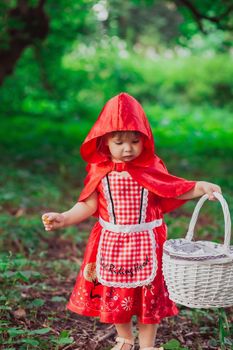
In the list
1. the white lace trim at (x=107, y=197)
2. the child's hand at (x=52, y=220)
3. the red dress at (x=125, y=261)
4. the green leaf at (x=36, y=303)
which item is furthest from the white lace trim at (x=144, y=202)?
the green leaf at (x=36, y=303)

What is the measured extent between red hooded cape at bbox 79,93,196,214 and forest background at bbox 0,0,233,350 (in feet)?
2.15

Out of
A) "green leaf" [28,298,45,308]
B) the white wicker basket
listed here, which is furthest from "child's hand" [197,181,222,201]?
"green leaf" [28,298,45,308]

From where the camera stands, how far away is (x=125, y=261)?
3.13m

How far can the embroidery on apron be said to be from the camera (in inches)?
123

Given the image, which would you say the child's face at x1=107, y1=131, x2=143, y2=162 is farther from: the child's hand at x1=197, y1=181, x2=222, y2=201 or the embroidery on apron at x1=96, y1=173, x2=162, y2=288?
the child's hand at x1=197, y1=181, x2=222, y2=201

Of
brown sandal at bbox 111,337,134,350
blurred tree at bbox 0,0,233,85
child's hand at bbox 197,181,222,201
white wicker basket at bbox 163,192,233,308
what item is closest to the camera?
white wicker basket at bbox 163,192,233,308

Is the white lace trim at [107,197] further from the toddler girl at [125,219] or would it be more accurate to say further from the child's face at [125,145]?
the child's face at [125,145]

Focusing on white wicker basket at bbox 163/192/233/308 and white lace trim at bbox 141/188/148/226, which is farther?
→ white lace trim at bbox 141/188/148/226

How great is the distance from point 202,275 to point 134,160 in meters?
0.71

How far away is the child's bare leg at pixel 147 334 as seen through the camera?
3246 mm

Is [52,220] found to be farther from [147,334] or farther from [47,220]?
[147,334]

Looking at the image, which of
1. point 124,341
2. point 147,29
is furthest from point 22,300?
point 147,29

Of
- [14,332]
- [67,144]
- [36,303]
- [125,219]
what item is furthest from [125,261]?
[67,144]

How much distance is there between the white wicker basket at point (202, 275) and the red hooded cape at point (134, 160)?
0.38 m
